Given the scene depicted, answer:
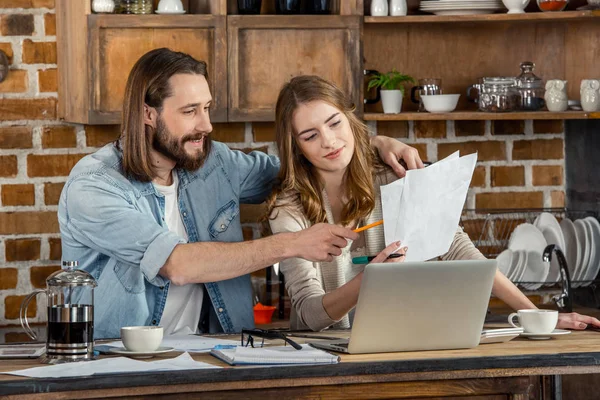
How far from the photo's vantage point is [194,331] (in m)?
2.61

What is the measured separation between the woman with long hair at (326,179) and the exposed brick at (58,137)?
1058mm

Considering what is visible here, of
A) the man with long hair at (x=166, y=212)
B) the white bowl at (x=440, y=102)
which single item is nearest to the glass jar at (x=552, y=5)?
the white bowl at (x=440, y=102)

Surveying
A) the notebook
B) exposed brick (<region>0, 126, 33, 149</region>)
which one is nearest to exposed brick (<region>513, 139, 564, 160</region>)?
exposed brick (<region>0, 126, 33, 149</region>)

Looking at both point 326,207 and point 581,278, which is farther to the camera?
point 581,278

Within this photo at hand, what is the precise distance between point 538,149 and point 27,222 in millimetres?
1948

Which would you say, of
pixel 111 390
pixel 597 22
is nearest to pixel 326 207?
pixel 111 390

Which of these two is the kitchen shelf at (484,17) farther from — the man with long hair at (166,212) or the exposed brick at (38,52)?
the exposed brick at (38,52)

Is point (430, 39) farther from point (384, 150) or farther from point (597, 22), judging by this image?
point (384, 150)

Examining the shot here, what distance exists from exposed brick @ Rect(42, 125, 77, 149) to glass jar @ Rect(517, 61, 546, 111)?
161 centimetres

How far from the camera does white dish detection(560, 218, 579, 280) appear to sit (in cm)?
336

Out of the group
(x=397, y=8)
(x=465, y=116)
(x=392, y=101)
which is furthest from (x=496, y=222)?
(x=397, y=8)

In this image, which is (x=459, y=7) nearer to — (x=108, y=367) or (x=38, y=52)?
(x=38, y=52)

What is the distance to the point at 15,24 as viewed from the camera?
3.29 meters

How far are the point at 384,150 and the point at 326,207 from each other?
25cm
